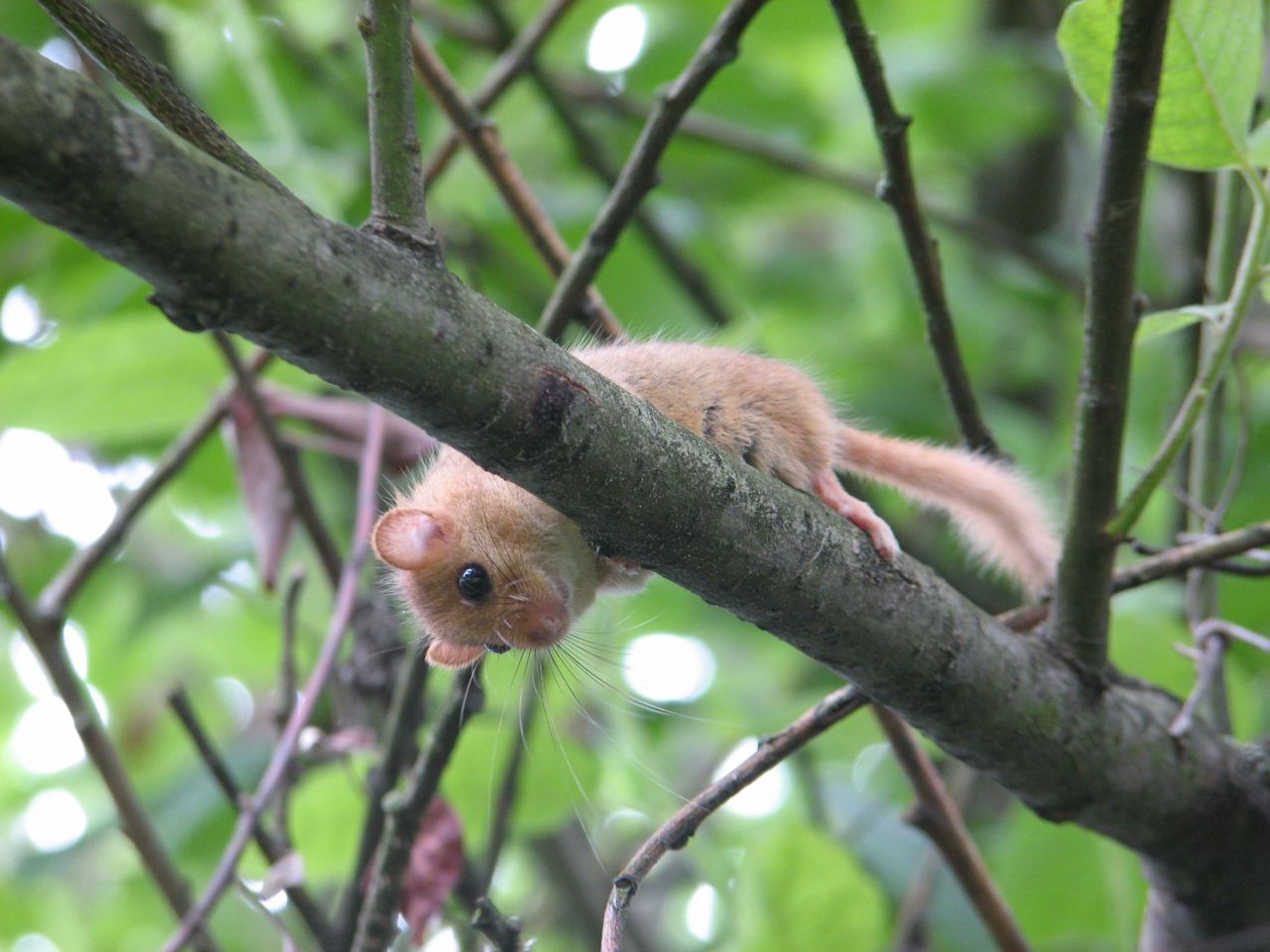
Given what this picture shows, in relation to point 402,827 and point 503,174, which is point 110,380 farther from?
point 402,827

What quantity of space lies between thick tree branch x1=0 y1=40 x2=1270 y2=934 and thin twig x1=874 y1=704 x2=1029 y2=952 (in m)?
0.27

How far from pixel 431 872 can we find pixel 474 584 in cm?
65

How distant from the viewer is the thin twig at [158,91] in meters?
1.29

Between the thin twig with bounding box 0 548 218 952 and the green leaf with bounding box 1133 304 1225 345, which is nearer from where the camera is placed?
the green leaf with bounding box 1133 304 1225 345

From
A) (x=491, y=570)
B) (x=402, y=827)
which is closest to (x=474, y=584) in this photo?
(x=491, y=570)

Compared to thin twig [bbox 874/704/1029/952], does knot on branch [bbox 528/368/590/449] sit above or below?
below

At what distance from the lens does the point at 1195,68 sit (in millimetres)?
2008

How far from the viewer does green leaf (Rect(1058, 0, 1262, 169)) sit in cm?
195

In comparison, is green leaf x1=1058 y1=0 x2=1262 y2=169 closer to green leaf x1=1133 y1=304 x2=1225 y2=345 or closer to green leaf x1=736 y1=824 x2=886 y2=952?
green leaf x1=1133 y1=304 x2=1225 y2=345

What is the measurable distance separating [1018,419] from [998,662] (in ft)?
9.31

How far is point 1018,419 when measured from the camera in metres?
4.72

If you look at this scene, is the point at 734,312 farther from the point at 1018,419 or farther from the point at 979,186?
the point at 979,186

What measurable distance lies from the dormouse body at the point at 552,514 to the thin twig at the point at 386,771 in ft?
0.26

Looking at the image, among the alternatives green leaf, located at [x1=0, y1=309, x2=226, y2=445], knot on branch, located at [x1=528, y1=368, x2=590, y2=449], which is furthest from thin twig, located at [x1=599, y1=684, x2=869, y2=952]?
green leaf, located at [x1=0, y1=309, x2=226, y2=445]
